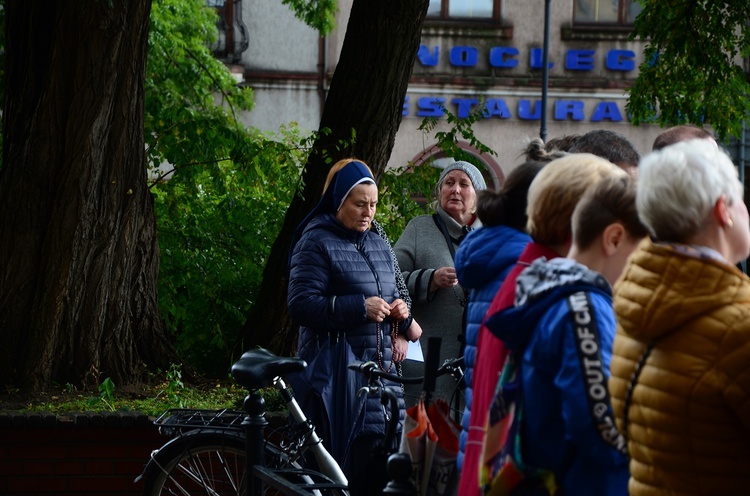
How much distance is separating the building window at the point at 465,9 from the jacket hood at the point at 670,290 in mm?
26375

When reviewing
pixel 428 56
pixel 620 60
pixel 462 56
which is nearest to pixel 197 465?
pixel 428 56

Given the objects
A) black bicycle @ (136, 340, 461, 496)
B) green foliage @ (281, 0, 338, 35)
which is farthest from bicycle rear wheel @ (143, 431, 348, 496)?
green foliage @ (281, 0, 338, 35)

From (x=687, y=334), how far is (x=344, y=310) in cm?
345

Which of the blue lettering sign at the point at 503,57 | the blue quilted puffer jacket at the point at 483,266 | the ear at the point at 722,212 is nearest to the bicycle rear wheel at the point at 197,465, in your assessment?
the blue quilted puffer jacket at the point at 483,266

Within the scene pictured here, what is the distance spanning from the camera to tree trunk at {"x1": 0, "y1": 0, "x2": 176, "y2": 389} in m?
8.18

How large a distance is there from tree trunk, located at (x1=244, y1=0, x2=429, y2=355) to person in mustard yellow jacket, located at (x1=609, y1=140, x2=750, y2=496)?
632 centimetres

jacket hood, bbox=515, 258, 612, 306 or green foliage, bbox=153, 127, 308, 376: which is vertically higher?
jacket hood, bbox=515, 258, 612, 306

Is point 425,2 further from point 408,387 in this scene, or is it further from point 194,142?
point 408,387

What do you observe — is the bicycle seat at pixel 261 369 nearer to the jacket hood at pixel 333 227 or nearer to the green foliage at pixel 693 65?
the jacket hood at pixel 333 227

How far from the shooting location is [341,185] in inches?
246

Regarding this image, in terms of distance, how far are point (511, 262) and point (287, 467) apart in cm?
217

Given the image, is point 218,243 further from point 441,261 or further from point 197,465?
point 197,465

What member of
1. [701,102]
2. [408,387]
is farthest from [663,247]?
[701,102]

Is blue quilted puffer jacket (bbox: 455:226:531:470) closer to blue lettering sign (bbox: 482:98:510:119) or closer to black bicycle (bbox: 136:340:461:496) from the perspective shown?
black bicycle (bbox: 136:340:461:496)
